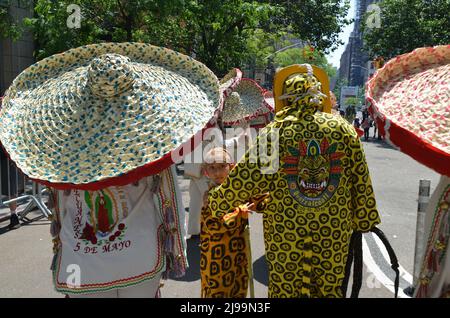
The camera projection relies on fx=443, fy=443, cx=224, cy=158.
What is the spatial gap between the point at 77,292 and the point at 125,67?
1.24 metres

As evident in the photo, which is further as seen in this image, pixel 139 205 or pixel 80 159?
pixel 139 205

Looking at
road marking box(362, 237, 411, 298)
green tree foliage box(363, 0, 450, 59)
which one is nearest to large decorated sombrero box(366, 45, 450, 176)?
road marking box(362, 237, 411, 298)

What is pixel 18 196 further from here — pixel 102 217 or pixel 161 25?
pixel 102 217

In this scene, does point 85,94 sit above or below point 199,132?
above

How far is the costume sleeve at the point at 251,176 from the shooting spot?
92.9 inches

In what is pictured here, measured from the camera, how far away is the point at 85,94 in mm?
2363

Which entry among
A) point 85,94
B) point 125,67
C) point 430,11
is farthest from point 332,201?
point 430,11

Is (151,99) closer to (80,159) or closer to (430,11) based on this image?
(80,159)

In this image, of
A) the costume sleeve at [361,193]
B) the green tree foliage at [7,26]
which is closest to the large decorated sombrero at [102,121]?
the costume sleeve at [361,193]

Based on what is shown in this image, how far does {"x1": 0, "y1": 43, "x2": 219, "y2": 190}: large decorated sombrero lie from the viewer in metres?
2.13

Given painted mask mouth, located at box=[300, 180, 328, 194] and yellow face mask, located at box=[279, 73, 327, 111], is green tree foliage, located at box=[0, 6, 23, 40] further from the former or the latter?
painted mask mouth, located at box=[300, 180, 328, 194]

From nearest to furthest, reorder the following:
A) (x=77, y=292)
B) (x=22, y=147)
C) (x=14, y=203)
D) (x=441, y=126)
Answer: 1. (x=441, y=126)
2. (x=22, y=147)
3. (x=77, y=292)
4. (x=14, y=203)

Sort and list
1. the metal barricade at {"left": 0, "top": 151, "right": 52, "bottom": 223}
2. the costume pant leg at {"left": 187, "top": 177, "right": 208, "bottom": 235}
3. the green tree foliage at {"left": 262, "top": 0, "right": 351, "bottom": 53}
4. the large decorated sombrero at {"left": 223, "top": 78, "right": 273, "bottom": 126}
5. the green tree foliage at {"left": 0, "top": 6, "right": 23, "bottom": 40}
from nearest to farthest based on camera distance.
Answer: the costume pant leg at {"left": 187, "top": 177, "right": 208, "bottom": 235} → the metal barricade at {"left": 0, "top": 151, "right": 52, "bottom": 223} → the large decorated sombrero at {"left": 223, "top": 78, "right": 273, "bottom": 126} → the green tree foliage at {"left": 0, "top": 6, "right": 23, "bottom": 40} → the green tree foliage at {"left": 262, "top": 0, "right": 351, "bottom": 53}

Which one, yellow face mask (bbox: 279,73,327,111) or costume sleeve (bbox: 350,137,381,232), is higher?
yellow face mask (bbox: 279,73,327,111)
